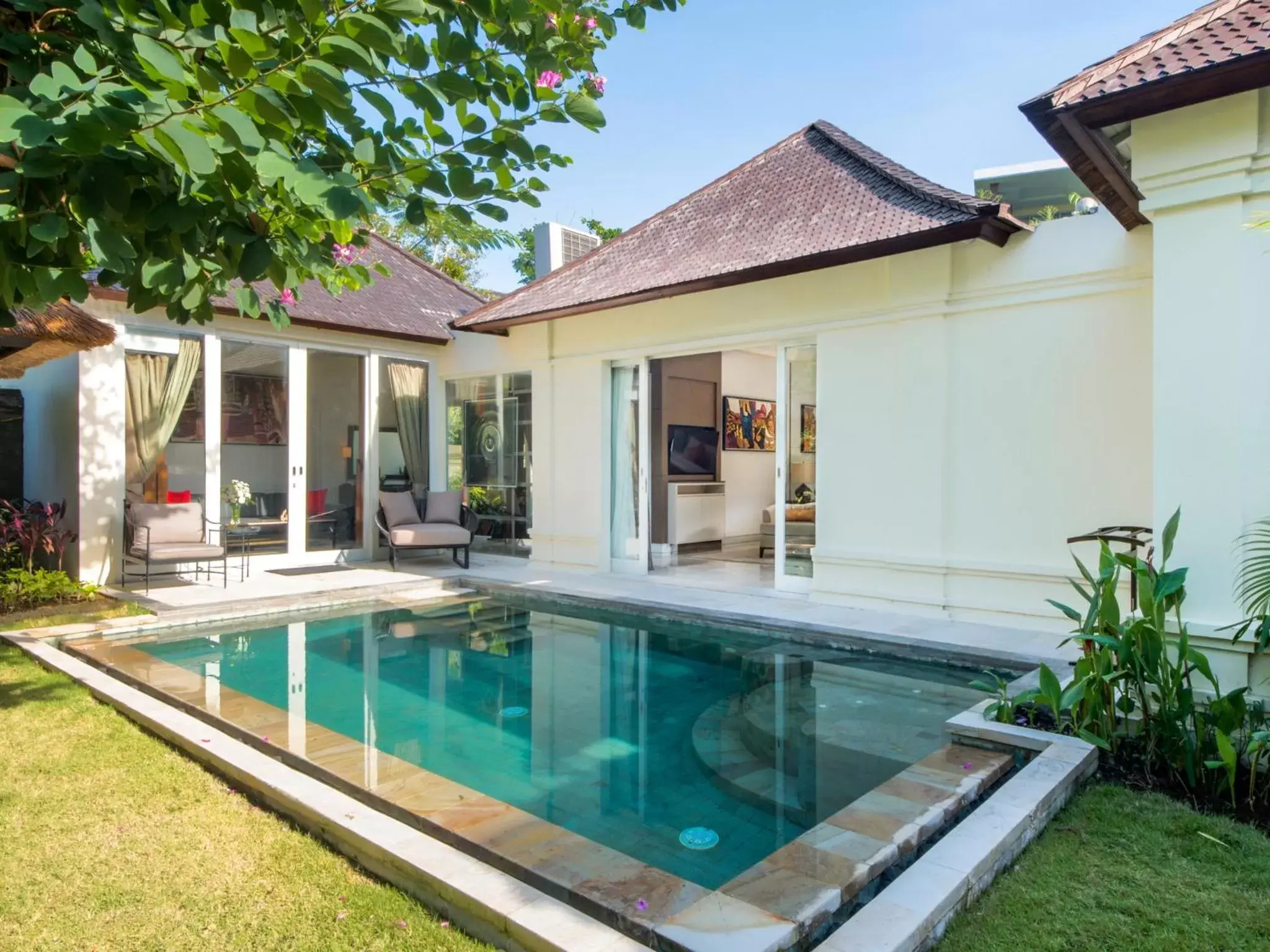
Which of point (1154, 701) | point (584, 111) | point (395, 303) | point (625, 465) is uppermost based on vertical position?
point (395, 303)

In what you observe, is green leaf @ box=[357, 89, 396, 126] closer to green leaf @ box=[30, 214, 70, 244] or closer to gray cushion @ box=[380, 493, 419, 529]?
green leaf @ box=[30, 214, 70, 244]

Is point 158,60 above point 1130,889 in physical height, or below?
above

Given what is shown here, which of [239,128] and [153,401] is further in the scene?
[153,401]

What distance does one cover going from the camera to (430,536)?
10.2 metres

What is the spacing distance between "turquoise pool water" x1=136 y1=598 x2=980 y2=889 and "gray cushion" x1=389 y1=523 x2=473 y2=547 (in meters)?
2.48

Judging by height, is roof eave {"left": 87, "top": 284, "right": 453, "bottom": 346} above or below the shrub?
above

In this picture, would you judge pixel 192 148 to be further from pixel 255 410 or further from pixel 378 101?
pixel 255 410

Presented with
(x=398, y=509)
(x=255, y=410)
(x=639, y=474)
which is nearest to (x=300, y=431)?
(x=255, y=410)

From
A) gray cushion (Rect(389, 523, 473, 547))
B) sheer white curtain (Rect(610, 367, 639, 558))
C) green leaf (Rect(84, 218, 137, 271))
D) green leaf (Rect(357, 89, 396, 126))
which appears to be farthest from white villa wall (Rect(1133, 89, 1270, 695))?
gray cushion (Rect(389, 523, 473, 547))

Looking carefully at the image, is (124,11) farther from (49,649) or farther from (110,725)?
(49,649)

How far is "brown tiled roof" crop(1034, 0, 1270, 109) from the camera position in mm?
3936

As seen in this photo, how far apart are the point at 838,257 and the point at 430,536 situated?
6.19m

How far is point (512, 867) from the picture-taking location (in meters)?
2.65

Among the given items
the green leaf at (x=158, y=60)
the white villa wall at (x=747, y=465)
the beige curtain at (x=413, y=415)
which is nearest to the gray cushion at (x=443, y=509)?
the beige curtain at (x=413, y=415)
